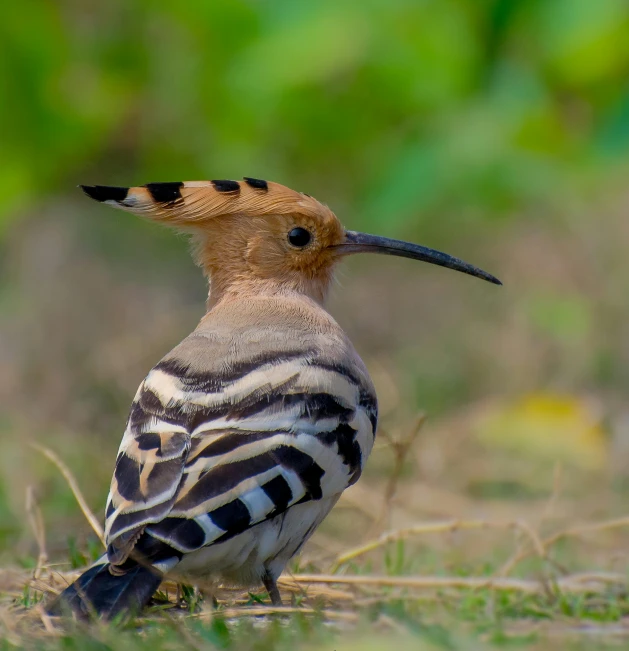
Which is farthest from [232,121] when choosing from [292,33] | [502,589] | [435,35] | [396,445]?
[502,589]

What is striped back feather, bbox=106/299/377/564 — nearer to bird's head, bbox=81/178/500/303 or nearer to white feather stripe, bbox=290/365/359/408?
white feather stripe, bbox=290/365/359/408

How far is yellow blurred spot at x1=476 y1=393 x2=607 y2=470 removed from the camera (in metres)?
4.36

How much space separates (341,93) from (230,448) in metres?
3.79

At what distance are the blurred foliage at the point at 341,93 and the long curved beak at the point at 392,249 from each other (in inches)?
92.4

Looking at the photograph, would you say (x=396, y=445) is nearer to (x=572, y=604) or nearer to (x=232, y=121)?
(x=572, y=604)

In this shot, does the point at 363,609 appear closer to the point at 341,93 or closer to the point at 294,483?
the point at 294,483

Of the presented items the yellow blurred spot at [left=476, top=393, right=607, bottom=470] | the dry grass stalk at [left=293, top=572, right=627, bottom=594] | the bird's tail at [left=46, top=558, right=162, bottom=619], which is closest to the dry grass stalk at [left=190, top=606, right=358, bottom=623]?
the bird's tail at [left=46, top=558, right=162, bottom=619]

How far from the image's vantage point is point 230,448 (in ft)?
7.49

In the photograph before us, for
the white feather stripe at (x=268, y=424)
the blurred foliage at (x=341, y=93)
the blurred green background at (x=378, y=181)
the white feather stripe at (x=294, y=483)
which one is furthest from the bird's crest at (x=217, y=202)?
the blurred foliage at (x=341, y=93)

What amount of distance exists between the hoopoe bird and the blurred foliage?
8.73 ft

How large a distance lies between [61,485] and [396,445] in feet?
4.46

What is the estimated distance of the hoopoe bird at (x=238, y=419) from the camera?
2207mm

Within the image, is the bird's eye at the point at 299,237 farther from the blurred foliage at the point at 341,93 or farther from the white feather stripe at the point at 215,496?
the blurred foliage at the point at 341,93

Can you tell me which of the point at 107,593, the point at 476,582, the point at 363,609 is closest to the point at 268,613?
the point at 363,609
